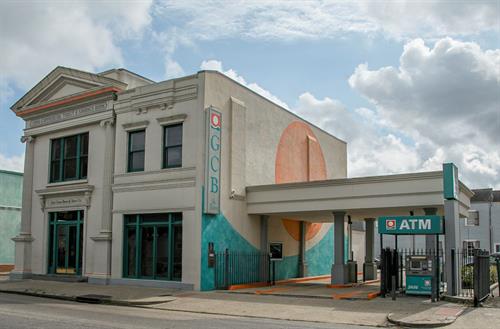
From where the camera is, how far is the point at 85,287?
22281mm

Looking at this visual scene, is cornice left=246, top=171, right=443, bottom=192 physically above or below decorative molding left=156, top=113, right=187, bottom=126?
below

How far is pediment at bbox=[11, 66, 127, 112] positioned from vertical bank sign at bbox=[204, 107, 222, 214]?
5.21 meters

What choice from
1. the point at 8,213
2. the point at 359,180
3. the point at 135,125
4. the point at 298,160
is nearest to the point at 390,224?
the point at 359,180

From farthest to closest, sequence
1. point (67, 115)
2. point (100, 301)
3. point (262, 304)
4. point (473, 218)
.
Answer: point (473, 218), point (67, 115), point (100, 301), point (262, 304)

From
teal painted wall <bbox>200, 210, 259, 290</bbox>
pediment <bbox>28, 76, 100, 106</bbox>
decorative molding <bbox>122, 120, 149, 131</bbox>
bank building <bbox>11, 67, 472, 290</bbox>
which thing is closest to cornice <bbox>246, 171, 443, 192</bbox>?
Result: bank building <bbox>11, 67, 472, 290</bbox>

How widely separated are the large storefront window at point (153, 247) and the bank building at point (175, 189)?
0.14ft

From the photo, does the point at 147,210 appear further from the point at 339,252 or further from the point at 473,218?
the point at 473,218

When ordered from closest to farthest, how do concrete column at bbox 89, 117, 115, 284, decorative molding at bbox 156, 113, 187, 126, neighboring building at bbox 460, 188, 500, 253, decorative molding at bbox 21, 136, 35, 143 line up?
decorative molding at bbox 156, 113, 187, 126 → concrete column at bbox 89, 117, 115, 284 → decorative molding at bbox 21, 136, 35, 143 → neighboring building at bbox 460, 188, 500, 253

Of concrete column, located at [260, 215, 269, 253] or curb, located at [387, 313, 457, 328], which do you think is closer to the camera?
curb, located at [387, 313, 457, 328]

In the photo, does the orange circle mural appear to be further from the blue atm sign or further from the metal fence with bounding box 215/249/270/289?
the blue atm sign

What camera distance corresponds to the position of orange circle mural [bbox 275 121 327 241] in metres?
27.6

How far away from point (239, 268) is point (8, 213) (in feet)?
61.2

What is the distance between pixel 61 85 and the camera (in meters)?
26.9

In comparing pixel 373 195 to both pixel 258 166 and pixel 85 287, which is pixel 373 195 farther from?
pixel 85 287
